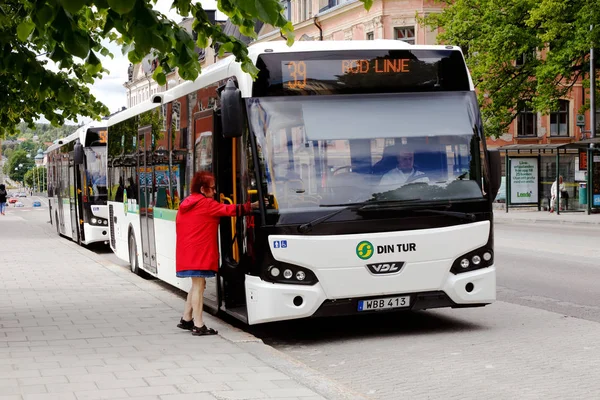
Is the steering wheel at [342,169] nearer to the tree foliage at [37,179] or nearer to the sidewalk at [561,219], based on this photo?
Result: the sidewalk at [561,219]

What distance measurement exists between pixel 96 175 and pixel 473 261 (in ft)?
56.7

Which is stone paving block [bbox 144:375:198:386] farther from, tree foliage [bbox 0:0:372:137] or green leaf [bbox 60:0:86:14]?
green leaf [bbox 60:0:86:14]

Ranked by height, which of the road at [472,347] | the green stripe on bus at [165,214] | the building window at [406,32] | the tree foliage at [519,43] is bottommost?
the road at [472,347]

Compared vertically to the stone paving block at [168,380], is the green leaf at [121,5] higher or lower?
higher

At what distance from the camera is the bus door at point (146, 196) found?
14.6m

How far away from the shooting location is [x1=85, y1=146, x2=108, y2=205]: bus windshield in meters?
25.3

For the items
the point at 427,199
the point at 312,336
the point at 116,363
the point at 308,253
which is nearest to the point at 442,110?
the point at 427,199

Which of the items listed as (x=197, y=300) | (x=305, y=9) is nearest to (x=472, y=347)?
(x=197, y=300)

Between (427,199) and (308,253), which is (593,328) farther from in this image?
(308,253)

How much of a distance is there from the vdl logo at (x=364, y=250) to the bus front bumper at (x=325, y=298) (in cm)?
40

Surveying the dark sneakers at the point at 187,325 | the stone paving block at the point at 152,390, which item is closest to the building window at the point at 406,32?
the dark sneakers at the point at 187,325

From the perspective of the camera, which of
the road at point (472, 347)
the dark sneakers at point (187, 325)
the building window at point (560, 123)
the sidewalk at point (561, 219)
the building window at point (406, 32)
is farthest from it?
the building window at point (560, 123)

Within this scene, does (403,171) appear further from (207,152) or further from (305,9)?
(305,9)

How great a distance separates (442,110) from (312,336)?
8.67 ft
